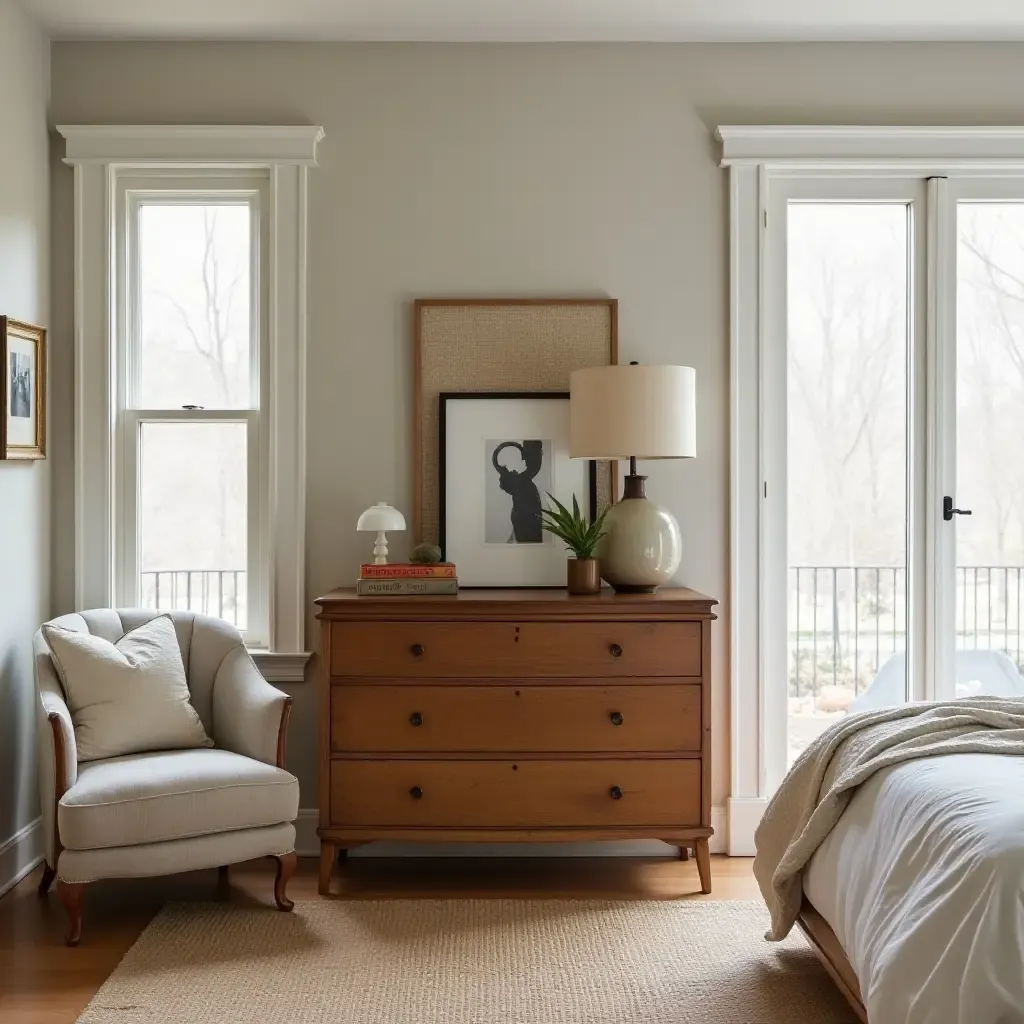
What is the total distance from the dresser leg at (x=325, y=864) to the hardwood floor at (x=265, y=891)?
3cm

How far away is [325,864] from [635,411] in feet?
5.58

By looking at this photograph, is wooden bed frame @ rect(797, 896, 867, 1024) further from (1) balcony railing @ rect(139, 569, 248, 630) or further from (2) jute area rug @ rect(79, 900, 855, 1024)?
(1) balcony railing @ rect(139, 569, 248, 630)

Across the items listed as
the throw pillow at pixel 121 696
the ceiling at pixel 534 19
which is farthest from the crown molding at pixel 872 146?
the throw pillow at pixel 121 696

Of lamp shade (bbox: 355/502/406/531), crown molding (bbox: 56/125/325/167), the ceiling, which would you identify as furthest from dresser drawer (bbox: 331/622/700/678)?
the ceiling

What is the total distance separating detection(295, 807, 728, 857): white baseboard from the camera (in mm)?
3637

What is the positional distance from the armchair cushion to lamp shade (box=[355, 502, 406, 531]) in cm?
82

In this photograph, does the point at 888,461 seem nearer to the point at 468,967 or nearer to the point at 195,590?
the point at 468,967

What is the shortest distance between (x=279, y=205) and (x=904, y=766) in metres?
2.70

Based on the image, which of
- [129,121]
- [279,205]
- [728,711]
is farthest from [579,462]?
[129,121]

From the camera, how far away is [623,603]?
10.5 ft

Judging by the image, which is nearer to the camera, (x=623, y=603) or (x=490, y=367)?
(x=623, y=603)

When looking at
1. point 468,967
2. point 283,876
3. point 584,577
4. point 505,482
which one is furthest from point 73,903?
point 505,482

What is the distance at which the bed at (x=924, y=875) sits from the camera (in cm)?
171

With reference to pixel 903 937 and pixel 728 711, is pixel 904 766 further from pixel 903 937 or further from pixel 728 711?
pixel 728 711
